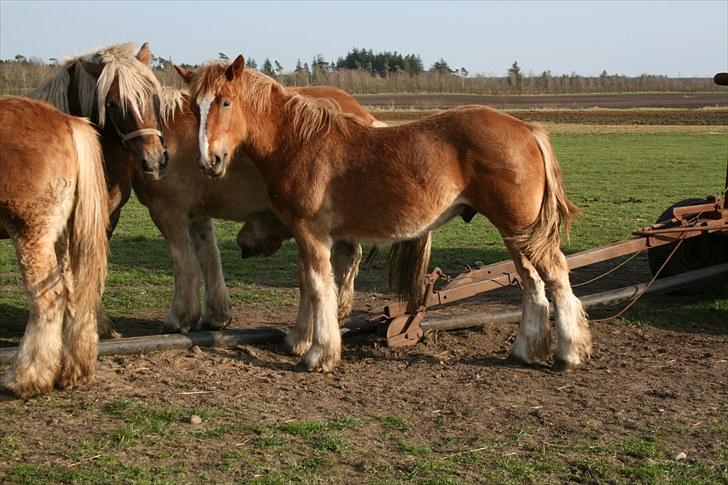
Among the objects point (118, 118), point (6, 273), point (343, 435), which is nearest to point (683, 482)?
point (343, 435)

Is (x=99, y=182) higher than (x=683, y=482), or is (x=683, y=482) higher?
(x=99, y=182)

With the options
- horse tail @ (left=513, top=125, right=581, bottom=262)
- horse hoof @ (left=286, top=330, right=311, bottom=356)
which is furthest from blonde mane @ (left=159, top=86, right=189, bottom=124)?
horse tail @ (left=513, top=125, right=581, bottom=262)

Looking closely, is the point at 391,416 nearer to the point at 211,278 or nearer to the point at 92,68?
the point at 211,278

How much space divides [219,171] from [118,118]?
91cm

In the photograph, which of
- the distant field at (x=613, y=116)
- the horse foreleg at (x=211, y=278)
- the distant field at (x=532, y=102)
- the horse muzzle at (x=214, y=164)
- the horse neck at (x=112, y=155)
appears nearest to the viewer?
the horse muzzle at (x=214, y=164)

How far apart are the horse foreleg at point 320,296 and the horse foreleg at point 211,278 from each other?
4.66ft

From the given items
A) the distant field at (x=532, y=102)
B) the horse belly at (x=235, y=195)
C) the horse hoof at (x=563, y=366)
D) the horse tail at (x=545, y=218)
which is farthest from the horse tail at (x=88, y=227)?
the distant field at (x=532, y=102)

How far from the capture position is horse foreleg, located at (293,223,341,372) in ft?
21.6

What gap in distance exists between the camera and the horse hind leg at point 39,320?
5.86 meters

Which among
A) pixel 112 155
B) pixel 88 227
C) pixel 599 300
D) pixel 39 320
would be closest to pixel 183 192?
pixel 112 155

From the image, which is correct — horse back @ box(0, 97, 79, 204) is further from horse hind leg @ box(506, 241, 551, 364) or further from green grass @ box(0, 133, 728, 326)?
horse hind leg @ box(506, 241, 551, 364)

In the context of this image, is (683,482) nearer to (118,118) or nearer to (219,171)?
(219,171)

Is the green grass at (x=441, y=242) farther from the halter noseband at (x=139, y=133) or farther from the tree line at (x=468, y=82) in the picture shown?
the tree line at (x=468, y=82)

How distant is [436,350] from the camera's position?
7.20 m
